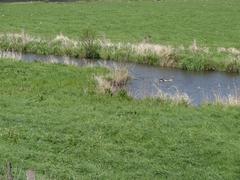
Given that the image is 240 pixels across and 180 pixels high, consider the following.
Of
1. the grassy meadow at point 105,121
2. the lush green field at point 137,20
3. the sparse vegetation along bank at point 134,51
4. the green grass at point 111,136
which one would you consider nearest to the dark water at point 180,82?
the sparse vegetation along bank at point 134,51

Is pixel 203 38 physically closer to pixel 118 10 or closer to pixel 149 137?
pixel 118 10

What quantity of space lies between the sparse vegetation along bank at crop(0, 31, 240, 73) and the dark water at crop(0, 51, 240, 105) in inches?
27.2

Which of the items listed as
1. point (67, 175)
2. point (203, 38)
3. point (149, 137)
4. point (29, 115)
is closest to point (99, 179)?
point (67, 175)

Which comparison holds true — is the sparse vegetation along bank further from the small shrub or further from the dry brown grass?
the dry brown grass

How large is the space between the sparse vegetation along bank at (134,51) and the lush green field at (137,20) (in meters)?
4.11

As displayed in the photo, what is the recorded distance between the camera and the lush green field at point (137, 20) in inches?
1608

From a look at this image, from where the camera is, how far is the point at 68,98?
20312 millimetres

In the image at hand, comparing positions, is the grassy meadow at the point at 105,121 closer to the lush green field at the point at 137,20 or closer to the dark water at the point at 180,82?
the dark water at the point at 180,82

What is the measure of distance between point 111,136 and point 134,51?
57.2ft

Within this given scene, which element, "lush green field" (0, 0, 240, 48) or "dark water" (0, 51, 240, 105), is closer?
"dark water" (0, 51, 240, 105)

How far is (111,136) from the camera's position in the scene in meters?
15.7

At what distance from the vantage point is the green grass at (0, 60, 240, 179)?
13391 millimetres

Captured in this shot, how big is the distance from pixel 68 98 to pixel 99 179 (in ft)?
25.9

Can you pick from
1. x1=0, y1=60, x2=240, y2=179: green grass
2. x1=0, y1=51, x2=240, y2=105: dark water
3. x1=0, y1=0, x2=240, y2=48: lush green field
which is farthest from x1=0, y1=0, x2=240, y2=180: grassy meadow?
x1=0, y1=0, x2=240, y2=48: lush green field
